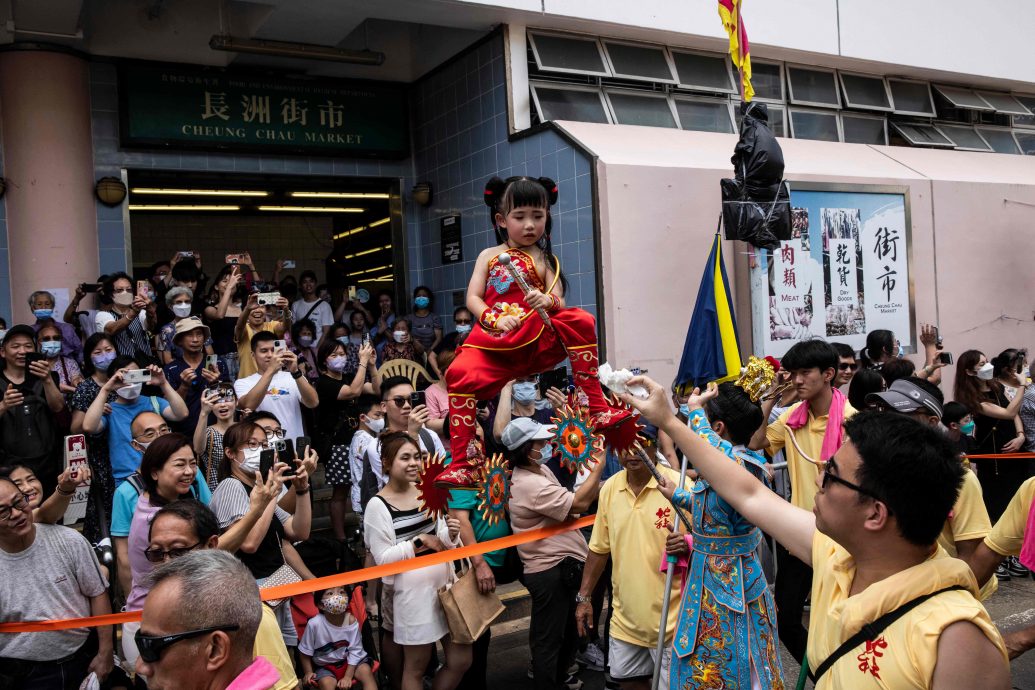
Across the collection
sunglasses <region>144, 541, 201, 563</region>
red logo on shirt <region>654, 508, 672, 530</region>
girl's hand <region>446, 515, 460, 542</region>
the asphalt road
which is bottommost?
the asphalt road

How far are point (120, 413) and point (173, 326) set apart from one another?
5.32 feet

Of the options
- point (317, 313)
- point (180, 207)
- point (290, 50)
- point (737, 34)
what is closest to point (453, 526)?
point (737, 34)

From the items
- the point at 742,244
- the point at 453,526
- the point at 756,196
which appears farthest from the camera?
the point at 742,244

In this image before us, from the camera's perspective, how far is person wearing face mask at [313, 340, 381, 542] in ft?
24.2

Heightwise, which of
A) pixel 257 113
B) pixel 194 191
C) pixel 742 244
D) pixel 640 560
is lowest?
pixel 640 560

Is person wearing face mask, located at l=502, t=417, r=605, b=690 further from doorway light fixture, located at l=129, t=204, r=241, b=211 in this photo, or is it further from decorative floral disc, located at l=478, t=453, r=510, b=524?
doorway light fixture, located at l=129, t=204, r=241, b=211

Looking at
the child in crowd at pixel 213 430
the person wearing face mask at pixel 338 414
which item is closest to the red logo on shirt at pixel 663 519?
the child in crowd at pixel 213 430

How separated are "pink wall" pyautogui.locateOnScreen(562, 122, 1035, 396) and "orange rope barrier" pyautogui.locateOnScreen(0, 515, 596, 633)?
396cm

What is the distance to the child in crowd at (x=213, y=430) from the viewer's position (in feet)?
20.0

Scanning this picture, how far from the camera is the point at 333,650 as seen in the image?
507cm

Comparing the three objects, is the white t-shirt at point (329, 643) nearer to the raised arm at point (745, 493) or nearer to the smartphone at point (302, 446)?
the smartphone at point (302, 446)

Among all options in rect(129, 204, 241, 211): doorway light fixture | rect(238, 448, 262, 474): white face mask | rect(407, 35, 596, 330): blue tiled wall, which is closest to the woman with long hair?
rect(238, 448, 262, 474): white face mask

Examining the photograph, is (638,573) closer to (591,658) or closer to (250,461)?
(591,658)

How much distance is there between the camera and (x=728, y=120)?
11344 mm
